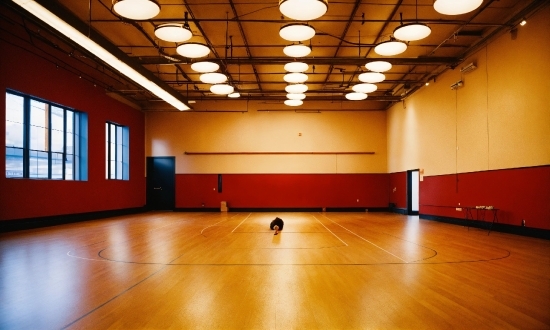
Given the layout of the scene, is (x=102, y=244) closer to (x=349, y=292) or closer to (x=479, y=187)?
(x=349, y=292)

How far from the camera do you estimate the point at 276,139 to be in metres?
17.5

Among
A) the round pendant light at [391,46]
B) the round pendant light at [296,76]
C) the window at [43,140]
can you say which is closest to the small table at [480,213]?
the round pendant light at [391,46]

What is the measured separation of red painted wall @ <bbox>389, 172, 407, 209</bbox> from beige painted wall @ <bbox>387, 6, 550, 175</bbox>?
163 cm

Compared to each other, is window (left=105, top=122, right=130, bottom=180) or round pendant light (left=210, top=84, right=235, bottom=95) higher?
round pendant light (left=210, top=84, right=235, bottom=95)

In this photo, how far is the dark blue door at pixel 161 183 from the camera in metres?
17.7

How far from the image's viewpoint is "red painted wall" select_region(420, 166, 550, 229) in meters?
7.84

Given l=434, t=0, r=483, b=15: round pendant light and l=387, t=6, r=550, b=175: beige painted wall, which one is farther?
l=387, t=6, r=550, b=175: beige painted wall

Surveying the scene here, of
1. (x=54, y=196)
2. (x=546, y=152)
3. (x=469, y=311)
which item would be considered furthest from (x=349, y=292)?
(x=54, y=196)

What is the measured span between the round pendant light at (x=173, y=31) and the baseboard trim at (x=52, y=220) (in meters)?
6.41

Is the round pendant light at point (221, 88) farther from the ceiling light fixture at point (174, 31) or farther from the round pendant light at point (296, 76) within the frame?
the ceiling light fixture at point (174, 31)

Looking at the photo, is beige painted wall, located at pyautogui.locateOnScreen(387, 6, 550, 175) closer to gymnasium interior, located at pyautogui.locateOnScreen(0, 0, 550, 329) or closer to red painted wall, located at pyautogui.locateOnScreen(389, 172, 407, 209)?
gymnasium interior, located at pyautogui.locateOnScreen(0, 0, 550, 329)

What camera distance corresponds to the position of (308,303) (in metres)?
3.49

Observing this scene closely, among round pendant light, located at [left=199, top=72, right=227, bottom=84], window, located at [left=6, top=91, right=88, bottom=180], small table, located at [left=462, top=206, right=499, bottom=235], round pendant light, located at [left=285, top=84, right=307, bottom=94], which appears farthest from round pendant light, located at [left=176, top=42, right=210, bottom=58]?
small table, located at [left=462, top=206, right=499, bottom=235]

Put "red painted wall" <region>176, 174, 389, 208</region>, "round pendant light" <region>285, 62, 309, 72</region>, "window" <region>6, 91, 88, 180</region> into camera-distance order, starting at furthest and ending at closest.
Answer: "red painted wall" <region>176, 174, 389, 208</region> → "window" <region>6, 91, 88, 180</region> → "round pendant light" <region>285, 62, 309, 72</region>
